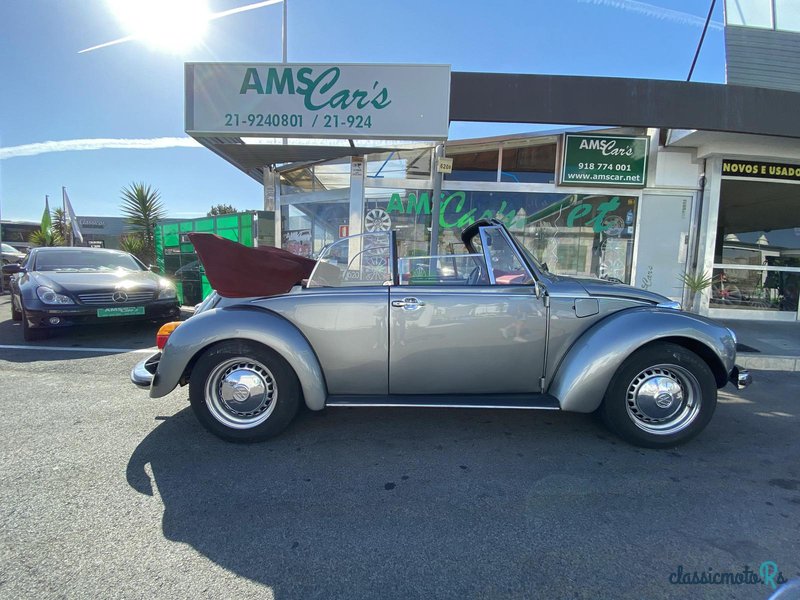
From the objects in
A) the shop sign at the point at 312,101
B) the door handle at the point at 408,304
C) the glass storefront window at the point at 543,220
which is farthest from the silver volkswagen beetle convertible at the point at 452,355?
the glass storefront window at the point at 543,220

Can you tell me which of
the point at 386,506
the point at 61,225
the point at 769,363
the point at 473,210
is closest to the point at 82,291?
the point at 386,506

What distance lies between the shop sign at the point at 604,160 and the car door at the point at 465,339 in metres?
6.62

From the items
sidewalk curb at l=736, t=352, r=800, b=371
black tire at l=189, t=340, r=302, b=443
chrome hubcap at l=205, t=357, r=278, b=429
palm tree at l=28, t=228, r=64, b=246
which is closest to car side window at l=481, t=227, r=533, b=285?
black tire at l=189, t=340, r=302, b=443

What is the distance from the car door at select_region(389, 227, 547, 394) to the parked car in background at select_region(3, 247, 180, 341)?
5230mm

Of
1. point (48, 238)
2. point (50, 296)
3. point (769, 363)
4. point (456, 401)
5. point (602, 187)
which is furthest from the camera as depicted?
point (48, 238)

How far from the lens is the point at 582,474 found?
2.62 meters

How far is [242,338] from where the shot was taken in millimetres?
2930

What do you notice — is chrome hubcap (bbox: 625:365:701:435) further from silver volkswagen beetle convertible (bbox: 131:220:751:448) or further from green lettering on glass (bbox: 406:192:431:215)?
green lettering on glass (bbox: 406:192:431:215)

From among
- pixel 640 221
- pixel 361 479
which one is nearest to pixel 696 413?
pixel 361 479

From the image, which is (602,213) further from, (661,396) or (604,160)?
(661,396)

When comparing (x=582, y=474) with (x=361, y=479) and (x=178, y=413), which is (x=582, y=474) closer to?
(x=361, y=479)

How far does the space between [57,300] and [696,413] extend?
7.76 metres

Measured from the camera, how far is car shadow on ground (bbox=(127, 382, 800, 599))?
181 centimetres

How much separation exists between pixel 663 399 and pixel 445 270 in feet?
6.35
